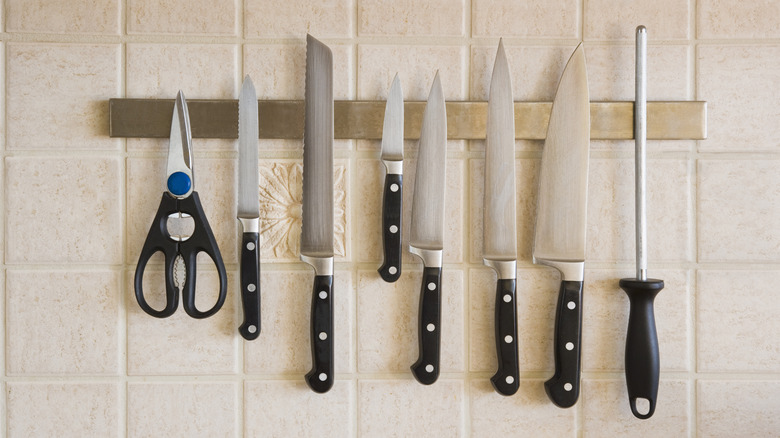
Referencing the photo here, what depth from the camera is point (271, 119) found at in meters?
0.76

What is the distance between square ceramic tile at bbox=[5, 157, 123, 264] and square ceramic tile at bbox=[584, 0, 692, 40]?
0.65 meters

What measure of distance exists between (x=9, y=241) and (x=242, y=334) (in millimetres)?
329

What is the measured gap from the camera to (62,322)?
2.52 feet

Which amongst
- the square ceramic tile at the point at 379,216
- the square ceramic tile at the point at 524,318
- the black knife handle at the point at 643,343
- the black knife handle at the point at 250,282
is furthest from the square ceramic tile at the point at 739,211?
the black knife handle at the point at 250,282

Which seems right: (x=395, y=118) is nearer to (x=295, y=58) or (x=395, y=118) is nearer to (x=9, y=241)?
(x=295, y=58)

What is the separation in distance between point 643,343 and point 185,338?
586mm

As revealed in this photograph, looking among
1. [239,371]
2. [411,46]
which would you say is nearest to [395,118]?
[411,46]

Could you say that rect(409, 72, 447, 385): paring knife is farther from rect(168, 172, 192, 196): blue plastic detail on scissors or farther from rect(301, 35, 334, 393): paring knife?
rect(168, 172, 192, 196): blue plastic detail on scissors

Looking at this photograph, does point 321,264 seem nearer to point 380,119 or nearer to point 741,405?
point 380,119

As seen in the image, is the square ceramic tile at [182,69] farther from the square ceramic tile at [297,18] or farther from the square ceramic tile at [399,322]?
the square ceramic tile at [399,322]

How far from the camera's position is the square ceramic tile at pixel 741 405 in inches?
30.5

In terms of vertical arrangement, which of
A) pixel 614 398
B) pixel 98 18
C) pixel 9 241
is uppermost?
pixel 98 18

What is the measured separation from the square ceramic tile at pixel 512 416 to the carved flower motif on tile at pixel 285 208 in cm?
26

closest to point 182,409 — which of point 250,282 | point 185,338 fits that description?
point 185,338
